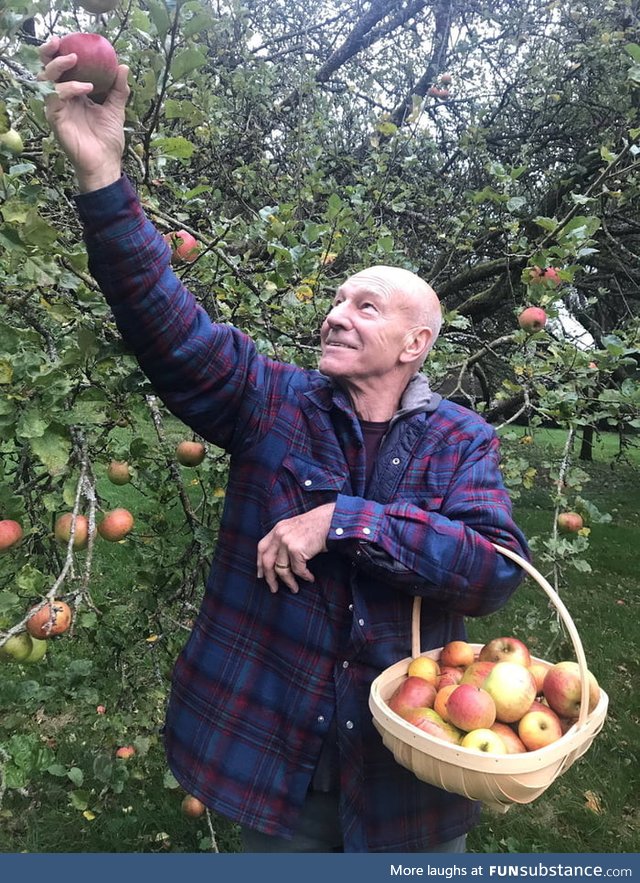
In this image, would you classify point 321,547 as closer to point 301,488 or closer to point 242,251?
point 301,488

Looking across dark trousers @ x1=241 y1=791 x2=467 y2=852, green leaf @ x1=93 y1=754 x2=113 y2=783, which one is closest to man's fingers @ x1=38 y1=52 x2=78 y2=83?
dark trousers @ x1=241 y1=791 x2=467 y2=852

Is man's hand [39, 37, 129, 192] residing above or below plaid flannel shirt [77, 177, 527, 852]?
above

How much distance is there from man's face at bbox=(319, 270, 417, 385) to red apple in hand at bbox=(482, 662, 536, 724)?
698mm

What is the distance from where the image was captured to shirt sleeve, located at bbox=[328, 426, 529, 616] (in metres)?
1.36

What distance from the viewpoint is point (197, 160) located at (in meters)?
3.65

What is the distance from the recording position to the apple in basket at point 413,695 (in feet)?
4.52

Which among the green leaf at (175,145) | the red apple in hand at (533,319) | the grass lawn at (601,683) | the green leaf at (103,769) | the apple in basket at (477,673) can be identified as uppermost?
the green leaf at (175,145)

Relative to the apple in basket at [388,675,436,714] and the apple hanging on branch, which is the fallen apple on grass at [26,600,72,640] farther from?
the apple in basket at [388,675,436,714]

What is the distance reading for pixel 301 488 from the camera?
1.54m

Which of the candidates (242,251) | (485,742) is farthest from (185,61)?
(485,742)

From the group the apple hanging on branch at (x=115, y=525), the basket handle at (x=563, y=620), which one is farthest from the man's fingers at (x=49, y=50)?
the basket handle at (x=563, y=620)

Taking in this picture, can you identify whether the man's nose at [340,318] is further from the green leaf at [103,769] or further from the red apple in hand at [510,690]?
the green leaf at [103,769]

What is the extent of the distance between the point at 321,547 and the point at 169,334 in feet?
1.71

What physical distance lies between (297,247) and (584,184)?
287 centimetres
